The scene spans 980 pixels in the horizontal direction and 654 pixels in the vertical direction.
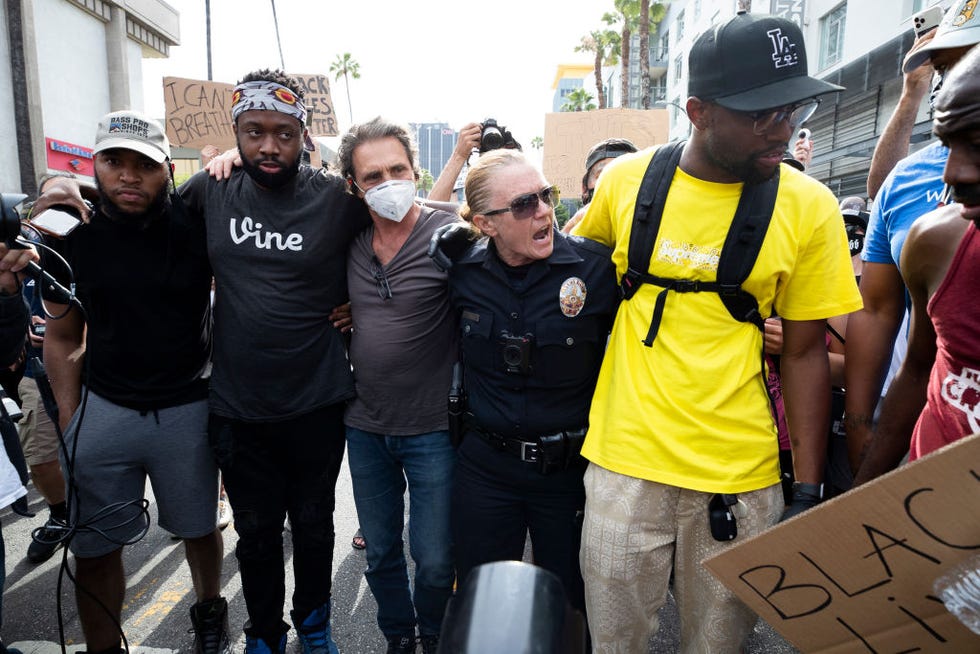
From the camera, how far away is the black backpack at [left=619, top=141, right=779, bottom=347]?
1678mm

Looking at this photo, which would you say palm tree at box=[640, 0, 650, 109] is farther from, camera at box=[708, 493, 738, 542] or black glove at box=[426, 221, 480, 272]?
camera at box=[708, 493, 738, 542]

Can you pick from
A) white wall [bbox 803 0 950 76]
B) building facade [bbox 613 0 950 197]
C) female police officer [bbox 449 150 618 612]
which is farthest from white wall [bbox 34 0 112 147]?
white wall [bbox 803 0 950 76]

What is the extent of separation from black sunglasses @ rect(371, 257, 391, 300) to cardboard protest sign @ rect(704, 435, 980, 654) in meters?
1.53

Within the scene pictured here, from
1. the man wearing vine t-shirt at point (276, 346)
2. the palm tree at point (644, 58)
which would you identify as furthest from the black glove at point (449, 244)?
the palm tree at point (644, 58)

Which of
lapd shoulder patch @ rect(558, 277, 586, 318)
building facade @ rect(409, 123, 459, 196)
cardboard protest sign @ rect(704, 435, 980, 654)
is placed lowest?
cardboard protest sign @ rect(704, 435, 980, 654)

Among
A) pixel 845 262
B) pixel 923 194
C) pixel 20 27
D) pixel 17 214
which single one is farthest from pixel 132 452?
pixel 20 27

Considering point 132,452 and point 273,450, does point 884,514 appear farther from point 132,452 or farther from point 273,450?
point 132,452

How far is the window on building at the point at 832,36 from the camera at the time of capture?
18.2 m

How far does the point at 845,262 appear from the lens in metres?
1.71

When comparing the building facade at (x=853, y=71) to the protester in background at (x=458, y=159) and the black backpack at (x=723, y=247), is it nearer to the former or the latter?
the protester in background at (x=458, y=159)

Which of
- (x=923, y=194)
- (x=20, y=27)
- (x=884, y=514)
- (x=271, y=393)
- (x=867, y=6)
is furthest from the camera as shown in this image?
(x=867, y=6)

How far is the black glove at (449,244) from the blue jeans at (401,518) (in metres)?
0.69

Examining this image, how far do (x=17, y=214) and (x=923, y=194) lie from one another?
2.74 m

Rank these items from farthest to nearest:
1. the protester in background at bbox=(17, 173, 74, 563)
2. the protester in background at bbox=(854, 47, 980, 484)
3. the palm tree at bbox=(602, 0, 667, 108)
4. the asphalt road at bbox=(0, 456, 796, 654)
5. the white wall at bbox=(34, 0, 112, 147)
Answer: the palm tree at bbox=(602, 0, 667, 108), the white wall at bbox=(34, 0, 112, 147), the protester in background at bbox=(17, 173, 74, 563), the asphalt road at bbox=(0, 456, 796, 654), the protester in background at bbox=(854, 47, 980, 484)
